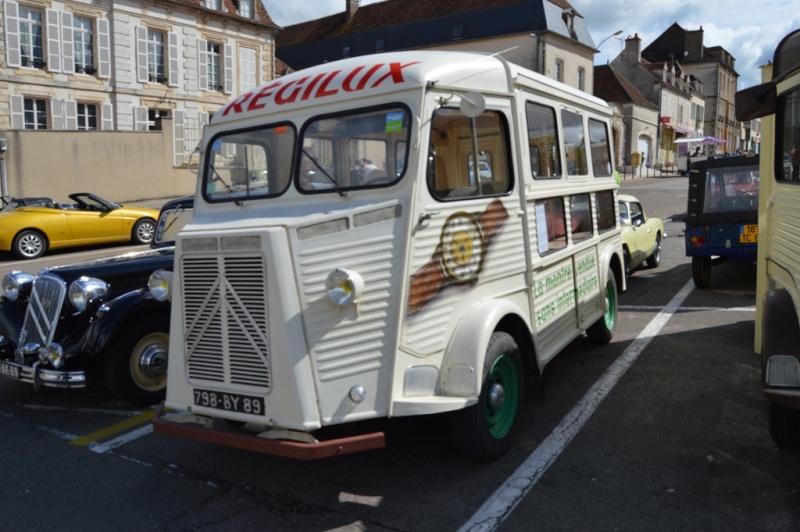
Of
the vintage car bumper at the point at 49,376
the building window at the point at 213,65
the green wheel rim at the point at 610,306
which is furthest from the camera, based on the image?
the building window at the point at 213,65

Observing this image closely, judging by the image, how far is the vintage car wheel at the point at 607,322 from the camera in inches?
283

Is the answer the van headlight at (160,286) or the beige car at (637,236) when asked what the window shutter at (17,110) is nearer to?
the beige car at (637,236)

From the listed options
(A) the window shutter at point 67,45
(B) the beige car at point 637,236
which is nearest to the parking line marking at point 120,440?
(B) the beige car at point 637,236

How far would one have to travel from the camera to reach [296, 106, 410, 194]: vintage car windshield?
13.6 ft

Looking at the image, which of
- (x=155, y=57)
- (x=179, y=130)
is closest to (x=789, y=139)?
(x=179, y=130)

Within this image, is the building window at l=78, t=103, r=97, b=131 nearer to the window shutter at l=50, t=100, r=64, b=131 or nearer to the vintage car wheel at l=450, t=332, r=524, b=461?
the window shutter at l=50, t=100, r=64, b=131

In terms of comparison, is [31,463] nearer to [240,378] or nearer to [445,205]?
[240,378]

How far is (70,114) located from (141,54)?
3.80 metres

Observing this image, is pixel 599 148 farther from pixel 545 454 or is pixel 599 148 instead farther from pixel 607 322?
pixel 545 454

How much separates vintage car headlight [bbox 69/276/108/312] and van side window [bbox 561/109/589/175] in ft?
13.3

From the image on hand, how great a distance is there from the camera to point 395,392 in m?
3.87

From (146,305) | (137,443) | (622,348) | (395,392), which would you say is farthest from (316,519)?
(622,348)

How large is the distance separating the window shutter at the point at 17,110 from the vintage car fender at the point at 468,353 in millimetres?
25543

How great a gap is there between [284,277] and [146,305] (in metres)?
2.62
